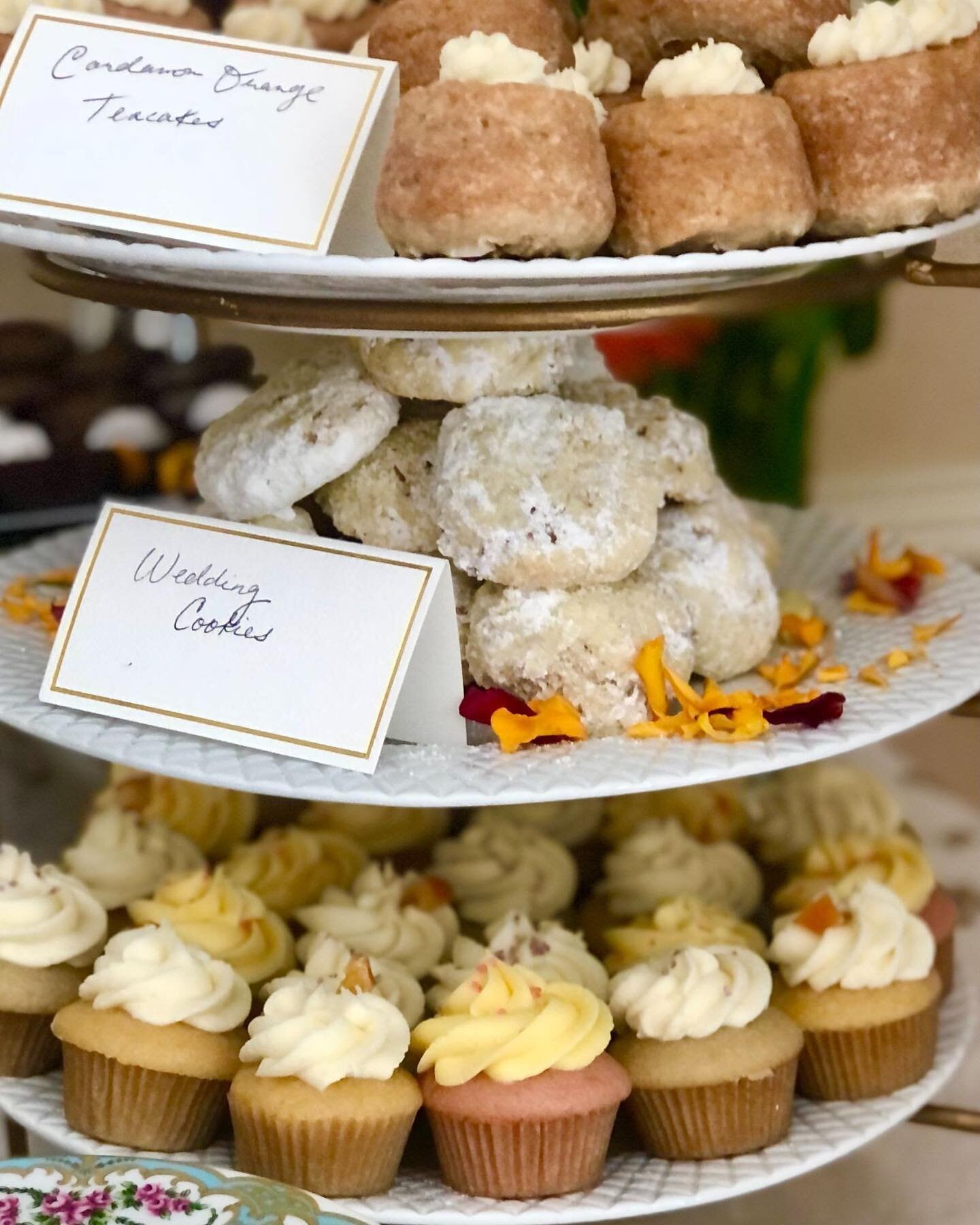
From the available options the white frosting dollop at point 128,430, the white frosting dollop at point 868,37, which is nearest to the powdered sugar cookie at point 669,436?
the white frosting dollop at point 868,37

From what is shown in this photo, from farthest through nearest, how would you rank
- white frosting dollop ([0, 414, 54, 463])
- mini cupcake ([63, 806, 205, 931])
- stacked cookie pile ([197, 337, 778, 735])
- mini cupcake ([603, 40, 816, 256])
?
1. white frosting dollop ([0, 414, 54, 463])
2. mini cupcake ([63, 806, 205, 931])
3. stacked cookie pile ([197, 337, 778, 735])
4. mini cupcake ([603, 40, 816, 256])

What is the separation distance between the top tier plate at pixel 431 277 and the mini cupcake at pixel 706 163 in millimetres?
27

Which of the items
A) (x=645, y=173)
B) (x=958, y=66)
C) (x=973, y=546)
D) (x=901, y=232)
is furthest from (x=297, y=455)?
(x=973, y=546)

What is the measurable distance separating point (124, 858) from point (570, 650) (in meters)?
0.61

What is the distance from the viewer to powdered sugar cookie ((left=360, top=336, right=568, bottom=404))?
135 centimetres

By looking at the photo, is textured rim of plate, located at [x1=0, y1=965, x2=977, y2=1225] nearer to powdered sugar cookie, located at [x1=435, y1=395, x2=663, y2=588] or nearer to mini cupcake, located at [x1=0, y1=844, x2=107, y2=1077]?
mini cupcake, located at [x1=0, y1=844, x2=107, y2=1077]

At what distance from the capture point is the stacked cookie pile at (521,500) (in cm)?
129

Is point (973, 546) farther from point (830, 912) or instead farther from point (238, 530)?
point (238, 530)

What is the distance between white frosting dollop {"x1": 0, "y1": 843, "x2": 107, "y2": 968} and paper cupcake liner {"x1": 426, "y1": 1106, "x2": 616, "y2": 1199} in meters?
0.38

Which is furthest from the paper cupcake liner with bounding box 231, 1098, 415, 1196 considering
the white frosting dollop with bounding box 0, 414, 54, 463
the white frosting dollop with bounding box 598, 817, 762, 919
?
the white frosting dollop with bounding box 0, 414, 54, 463

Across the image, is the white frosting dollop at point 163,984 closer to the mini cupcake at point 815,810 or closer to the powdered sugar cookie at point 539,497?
the powdered sugar cookie at point 539,497

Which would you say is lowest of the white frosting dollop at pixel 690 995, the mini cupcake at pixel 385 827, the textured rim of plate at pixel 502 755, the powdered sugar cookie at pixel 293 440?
the mini cupcake at pixel 385 827

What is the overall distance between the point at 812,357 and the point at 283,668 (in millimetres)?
2056

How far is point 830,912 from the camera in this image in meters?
1.52
